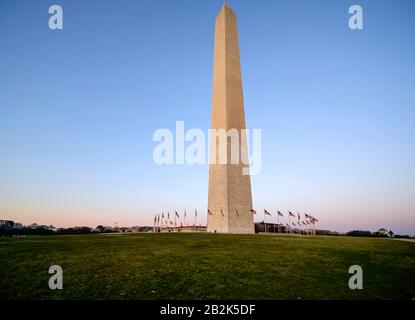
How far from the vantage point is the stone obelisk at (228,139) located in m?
35.7

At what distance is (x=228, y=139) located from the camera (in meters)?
37.1

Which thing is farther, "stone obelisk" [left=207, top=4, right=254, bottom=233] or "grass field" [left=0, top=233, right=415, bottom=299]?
"stone obelisk" [left=207, top=4, right=254, bottom=233]

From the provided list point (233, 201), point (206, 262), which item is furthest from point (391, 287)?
point (233, 201)

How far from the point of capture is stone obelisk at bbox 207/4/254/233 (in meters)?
35.7

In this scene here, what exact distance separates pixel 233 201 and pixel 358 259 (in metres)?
22.4

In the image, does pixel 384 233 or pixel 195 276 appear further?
pixel 384 233

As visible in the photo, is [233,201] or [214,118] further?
[214,118]

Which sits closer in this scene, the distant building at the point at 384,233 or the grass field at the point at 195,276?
the grass field at the point at 195,276

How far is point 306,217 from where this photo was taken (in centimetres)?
4141

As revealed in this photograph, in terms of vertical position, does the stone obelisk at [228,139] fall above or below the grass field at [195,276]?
above

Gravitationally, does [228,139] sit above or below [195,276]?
above

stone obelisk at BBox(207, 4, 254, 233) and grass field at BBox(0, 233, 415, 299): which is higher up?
stone obelisk at BBox(207, 4, 254, 233)

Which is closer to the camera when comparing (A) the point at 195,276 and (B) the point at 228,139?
(A) the point at 195,276
